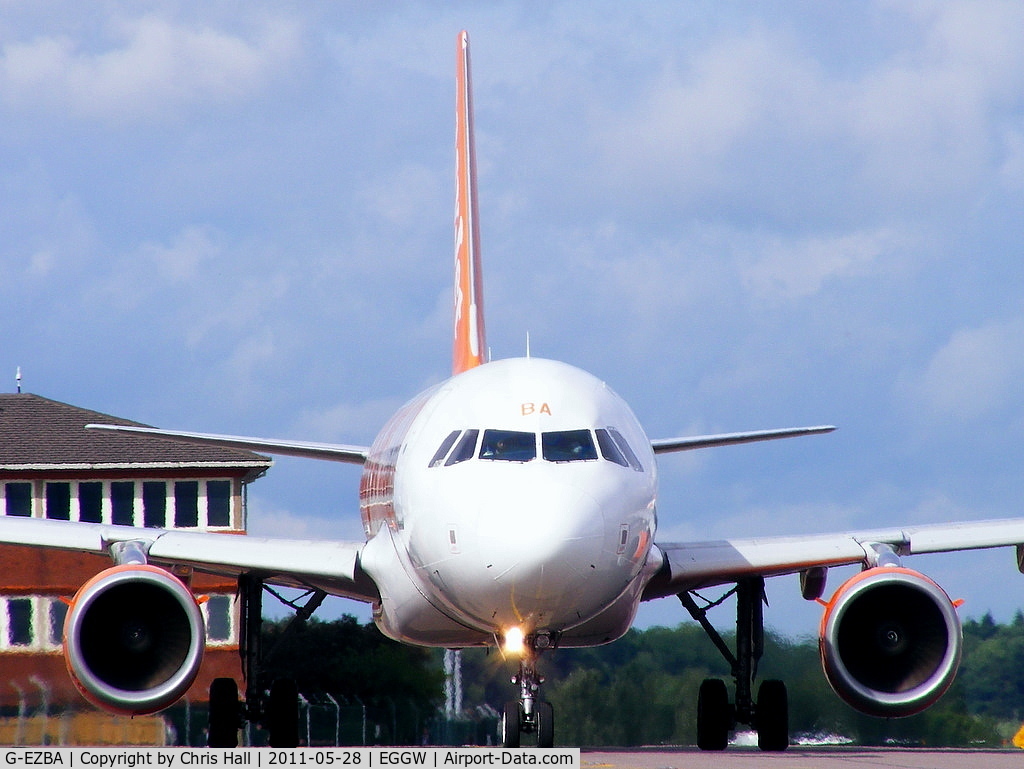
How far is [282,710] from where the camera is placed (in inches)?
730

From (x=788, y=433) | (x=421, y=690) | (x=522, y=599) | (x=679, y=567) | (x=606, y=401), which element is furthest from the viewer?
(x=421, y=690)

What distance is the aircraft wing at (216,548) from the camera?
17.0m

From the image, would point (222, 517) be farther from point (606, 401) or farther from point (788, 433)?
point (606, 401)

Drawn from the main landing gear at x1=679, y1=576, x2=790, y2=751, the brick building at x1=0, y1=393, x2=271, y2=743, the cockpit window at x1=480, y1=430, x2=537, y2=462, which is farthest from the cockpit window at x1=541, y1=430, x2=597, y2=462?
the brick building at x1=0, y1=393, x2=271, y2=743

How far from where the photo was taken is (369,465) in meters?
19.3

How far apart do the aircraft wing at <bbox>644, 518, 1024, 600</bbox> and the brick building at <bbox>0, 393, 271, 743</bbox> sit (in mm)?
17727

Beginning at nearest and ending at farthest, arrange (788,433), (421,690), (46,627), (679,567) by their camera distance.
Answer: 1. (679,567)
2. (788,433)
3. (421,690)
4. (46,627)

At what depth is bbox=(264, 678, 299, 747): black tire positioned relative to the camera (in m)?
18.5

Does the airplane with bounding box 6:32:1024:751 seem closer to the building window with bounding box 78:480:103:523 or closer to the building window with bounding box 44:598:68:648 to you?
the building window with bounding box 44:598:68:648

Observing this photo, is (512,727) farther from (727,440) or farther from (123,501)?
(123,501)

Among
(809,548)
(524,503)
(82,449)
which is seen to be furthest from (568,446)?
(82,449)

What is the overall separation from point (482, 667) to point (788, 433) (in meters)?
8.50

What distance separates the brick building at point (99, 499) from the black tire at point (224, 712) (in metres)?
14.4

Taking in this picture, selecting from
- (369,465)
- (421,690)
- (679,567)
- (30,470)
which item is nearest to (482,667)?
(421,690)
